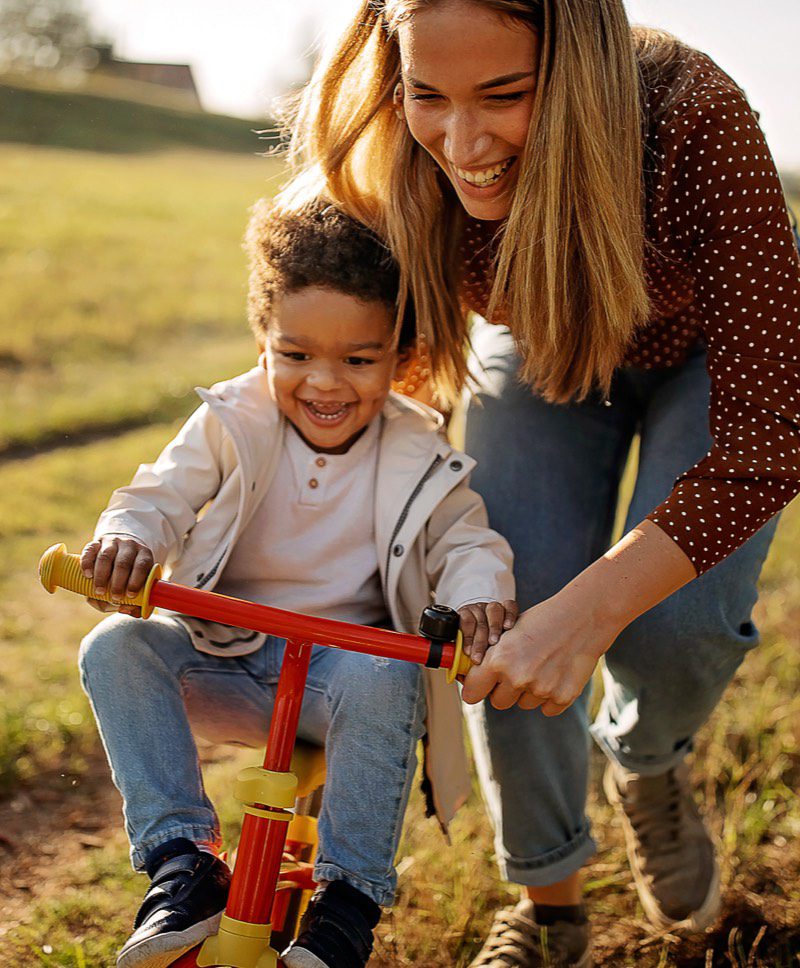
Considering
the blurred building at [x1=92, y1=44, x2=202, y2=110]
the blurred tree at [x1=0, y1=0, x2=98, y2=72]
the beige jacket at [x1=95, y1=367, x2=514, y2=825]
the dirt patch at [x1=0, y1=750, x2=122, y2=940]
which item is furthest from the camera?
the blurred building at [x1=92, y1=44, x2=202, y2=110]

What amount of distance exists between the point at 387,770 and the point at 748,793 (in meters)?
1.67

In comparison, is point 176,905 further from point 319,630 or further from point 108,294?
point 108,294

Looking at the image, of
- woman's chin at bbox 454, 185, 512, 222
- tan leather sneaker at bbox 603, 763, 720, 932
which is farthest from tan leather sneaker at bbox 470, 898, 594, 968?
woman's chin at bbox 454, 185, 512, 222

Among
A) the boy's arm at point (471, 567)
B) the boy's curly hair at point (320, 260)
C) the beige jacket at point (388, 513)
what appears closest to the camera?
the boy's arm at point (471, 567)

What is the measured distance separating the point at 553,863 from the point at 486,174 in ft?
4.65

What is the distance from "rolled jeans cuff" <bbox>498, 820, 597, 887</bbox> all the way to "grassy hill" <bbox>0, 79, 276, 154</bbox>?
52.5 feet

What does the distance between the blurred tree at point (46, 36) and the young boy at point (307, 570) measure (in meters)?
22.5

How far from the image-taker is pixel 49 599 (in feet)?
14.9

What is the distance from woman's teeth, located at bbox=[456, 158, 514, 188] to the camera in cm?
209


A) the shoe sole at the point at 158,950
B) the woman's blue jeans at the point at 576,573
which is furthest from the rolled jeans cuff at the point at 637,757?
the shoe sole at the point at 158,950

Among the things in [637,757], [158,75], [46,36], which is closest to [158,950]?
[637,757]

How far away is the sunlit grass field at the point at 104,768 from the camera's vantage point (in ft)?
8.63

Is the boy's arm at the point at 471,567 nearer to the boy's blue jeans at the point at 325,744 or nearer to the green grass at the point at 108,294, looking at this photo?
the boy's blue jeans at the point at 325,744

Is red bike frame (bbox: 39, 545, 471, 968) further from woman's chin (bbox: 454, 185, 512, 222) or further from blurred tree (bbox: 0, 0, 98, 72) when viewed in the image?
blurred tree (bbox: 0, 0, 98, 72)
